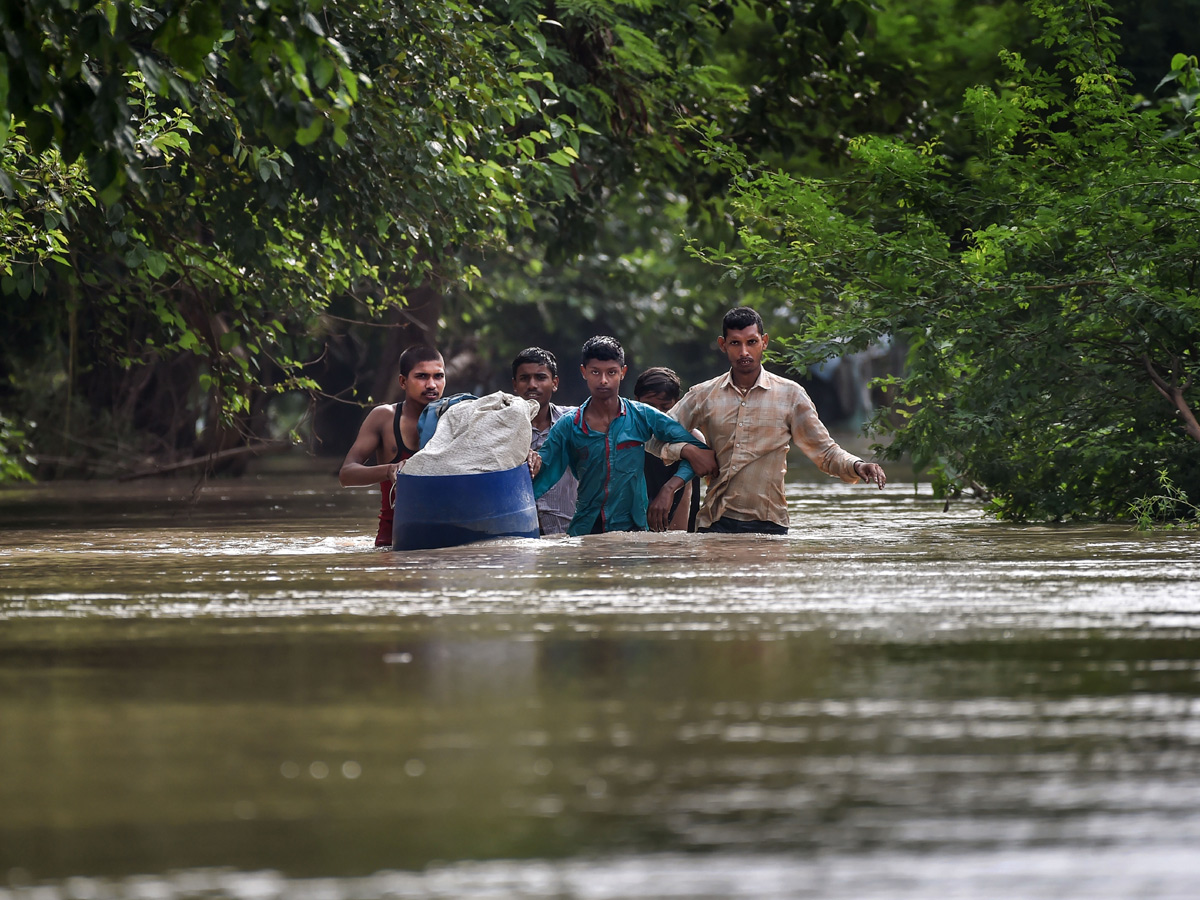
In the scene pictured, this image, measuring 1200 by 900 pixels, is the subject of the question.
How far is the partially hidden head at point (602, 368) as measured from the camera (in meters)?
8.78

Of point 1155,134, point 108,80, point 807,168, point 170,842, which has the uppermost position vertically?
point 807,168

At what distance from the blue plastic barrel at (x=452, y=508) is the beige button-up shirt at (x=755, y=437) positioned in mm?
1167

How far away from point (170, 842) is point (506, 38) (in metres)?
10.1

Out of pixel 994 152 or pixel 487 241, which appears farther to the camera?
pixel 487 241

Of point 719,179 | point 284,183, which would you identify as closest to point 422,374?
point 284,183

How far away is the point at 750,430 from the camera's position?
357 inches

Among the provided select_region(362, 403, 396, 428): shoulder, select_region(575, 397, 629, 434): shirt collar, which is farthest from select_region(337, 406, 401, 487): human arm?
select_region(575, 397, 629, 434): shirt collar

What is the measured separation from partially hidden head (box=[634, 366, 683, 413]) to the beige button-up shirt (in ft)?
2.11

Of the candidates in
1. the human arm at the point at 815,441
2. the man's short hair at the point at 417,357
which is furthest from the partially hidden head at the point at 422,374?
the human arm at the point at 815,441

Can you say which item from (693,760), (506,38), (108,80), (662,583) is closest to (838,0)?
(506,38)

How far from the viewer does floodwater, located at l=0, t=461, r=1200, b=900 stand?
9.14 feet

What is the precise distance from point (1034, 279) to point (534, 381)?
275 centimetres

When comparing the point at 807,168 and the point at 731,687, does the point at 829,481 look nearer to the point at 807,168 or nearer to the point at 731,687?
the point at 807,168

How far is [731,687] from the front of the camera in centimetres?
427
